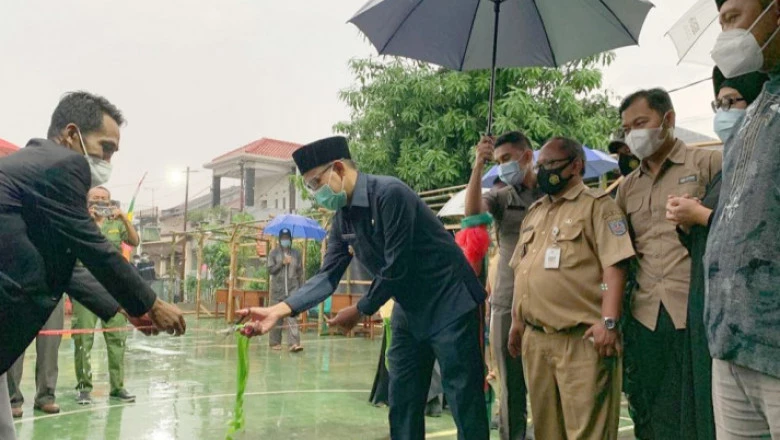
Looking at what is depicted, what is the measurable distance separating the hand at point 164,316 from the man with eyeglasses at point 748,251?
223cm

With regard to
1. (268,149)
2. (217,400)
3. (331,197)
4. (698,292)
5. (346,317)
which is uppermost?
(268,149)

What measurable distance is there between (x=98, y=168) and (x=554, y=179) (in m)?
2.20

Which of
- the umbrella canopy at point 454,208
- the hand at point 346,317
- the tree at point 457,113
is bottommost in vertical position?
the hand at point 346,317

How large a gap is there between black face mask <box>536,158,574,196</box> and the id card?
318 mm

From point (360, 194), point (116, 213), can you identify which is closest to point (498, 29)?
point (360, 194)

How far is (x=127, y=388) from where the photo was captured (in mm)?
6996

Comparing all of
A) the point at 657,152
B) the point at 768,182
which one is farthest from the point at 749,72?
the point at 657,152

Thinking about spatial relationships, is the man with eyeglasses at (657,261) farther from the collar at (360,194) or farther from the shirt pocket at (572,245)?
the collar at (360,194)

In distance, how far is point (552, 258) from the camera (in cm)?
319

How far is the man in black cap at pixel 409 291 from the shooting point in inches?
126

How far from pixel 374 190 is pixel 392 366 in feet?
3.07

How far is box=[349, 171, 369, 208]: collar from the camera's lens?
3.33m

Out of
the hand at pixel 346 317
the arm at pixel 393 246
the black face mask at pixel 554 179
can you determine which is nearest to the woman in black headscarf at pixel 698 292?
the black face mask at pixel 554 179

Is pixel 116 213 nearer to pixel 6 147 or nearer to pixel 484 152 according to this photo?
pixel 6 147
